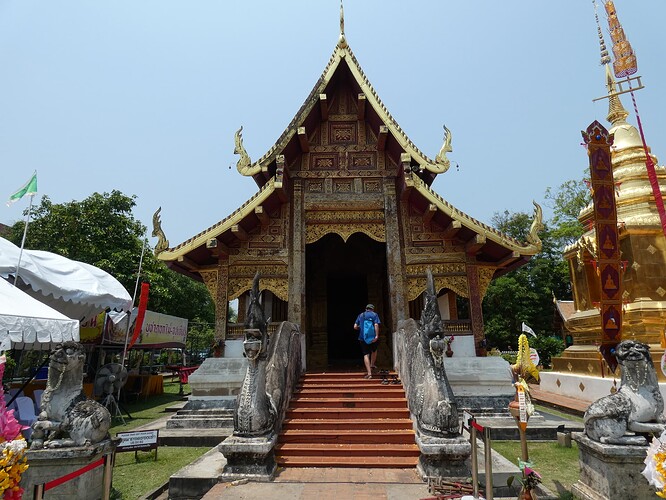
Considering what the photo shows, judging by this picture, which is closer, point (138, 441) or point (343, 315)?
point (138, 441)

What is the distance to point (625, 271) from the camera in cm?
1010

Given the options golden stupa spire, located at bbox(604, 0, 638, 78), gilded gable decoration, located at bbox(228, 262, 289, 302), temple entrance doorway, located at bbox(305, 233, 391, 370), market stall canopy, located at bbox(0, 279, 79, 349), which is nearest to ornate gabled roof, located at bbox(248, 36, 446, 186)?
gilded gable decoration, located at bbox(228, 262, 289, 302)

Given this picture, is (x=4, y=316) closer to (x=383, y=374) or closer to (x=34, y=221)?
(x=383, y=374)

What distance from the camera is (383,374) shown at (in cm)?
726

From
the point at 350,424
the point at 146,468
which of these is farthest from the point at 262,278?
the point at 146,468

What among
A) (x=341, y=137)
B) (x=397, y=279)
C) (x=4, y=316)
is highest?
(x=341, y=137)

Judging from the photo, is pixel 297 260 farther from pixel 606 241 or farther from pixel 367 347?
pixel 606 241

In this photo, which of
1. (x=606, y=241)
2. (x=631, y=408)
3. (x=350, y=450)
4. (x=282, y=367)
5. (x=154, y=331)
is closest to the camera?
(x=631, y=408)

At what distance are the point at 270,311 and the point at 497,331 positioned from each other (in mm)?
20911

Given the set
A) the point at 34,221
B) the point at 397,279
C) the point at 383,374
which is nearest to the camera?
the point at 383,374

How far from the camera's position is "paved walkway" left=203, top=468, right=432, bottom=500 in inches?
163

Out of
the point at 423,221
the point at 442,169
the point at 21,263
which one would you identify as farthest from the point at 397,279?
the point at 21,263

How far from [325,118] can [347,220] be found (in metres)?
2.39

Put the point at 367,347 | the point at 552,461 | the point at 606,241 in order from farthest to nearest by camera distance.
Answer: the point at 367,347 → the point at 606,241 → the point at 552,461
